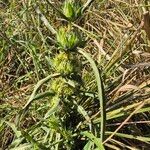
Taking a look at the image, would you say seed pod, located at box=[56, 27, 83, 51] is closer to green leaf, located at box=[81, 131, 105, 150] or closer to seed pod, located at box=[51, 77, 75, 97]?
seed pod, located at box=[51, 77, 75, 97]

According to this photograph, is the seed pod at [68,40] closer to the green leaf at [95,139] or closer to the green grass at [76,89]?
the green grass at [76,89]

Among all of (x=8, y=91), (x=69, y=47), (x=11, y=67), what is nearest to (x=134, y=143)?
(x=69, y=47)

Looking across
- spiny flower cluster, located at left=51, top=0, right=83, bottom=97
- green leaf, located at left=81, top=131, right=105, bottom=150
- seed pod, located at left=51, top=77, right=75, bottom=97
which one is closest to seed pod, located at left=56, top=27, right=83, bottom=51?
spiny flower cluster, located at left=51, top=0, right=83, bottom=97

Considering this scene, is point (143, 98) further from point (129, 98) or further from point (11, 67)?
point (11, 67)

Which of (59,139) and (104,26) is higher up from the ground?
(104,26)

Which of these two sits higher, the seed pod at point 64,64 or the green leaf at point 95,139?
the seed pod at point 64,64

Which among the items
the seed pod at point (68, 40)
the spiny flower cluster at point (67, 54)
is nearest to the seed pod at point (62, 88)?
the spiny flower cluster at point (67, 54)

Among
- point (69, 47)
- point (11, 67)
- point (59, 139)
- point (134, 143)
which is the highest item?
point (69, 47)

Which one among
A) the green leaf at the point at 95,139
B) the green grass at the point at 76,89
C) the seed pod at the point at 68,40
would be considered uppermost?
the seed pod at the point at 68,40
